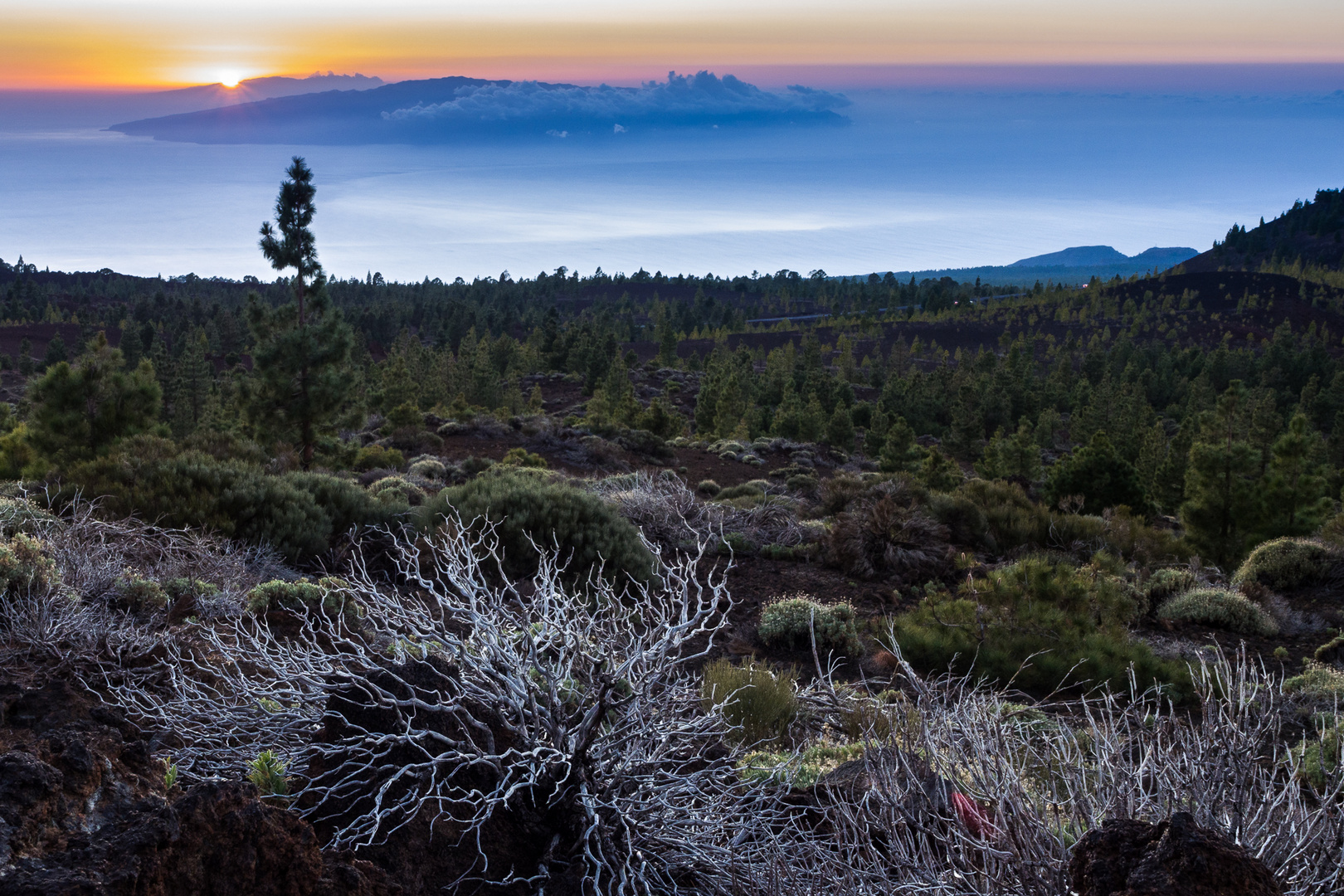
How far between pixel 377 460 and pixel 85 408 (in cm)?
603

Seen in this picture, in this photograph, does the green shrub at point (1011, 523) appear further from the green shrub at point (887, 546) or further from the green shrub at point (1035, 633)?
the green shrub at point (1035, 633)

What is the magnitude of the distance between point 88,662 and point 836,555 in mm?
8206

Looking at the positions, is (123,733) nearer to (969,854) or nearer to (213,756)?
(213,756)

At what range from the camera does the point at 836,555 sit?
10898 mm

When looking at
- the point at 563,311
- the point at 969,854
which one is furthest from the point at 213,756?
the point at 563,311

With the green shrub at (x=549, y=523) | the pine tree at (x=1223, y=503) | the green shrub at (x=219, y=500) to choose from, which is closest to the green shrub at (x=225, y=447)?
the green shrub at (x=219, y=500)

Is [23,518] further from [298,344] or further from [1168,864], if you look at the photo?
[298,344]

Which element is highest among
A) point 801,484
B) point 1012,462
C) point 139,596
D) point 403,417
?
point 139,596

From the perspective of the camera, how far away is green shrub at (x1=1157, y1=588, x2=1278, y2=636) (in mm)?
8602

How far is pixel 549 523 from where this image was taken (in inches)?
340

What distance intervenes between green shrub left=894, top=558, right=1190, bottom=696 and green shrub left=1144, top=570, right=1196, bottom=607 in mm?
1153

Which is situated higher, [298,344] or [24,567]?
[298,344]

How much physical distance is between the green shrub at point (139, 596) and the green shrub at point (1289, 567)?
10641mm

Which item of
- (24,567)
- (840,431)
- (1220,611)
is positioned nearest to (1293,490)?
(1220,611)
